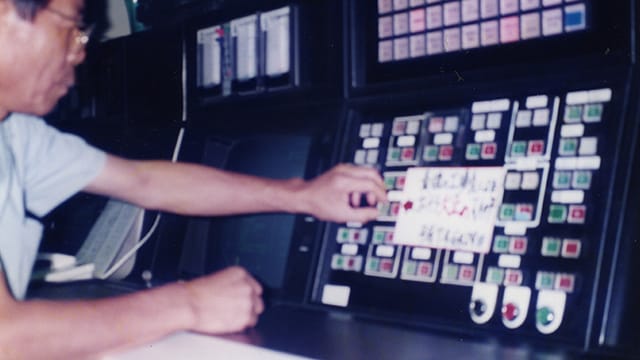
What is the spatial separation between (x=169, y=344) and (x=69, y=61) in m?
0.52

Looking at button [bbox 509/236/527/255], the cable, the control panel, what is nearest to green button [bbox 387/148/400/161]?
the control panel

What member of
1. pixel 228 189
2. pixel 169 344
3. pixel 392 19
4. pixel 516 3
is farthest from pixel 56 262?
pixel 516 3

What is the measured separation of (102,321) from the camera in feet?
2.75

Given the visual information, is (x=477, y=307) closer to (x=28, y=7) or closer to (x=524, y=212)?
(x=524, y=212)

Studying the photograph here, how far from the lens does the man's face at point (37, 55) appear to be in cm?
100

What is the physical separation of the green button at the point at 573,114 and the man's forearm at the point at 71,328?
514mm

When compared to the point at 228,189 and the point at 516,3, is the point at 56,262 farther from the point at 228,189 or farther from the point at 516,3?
the point at 516,3

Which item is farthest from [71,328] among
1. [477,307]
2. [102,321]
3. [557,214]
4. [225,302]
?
[557,214]

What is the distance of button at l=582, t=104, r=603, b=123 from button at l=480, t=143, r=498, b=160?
0.36 feet

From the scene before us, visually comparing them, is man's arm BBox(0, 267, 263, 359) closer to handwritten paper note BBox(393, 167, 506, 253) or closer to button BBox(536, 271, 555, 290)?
handwritten paper note BBox(393, 167, 506, 253)

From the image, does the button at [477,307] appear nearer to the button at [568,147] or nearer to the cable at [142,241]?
the button at [568,147]

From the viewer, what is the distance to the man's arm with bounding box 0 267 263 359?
2.70ft

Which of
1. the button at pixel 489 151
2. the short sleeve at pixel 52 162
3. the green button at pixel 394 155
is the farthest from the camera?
the short sleeve at pixel 52 162

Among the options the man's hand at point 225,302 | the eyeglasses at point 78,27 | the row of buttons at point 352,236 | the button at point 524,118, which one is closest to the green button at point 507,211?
the button at point 524,118
